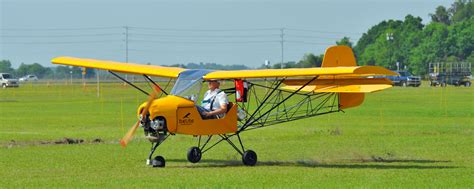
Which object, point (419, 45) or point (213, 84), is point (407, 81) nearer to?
point (419, 45)

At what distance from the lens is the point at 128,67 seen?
22312 millimetres

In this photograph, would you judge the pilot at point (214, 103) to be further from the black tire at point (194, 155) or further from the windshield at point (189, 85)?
the black tire at point (194, 155)

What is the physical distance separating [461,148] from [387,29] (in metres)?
164

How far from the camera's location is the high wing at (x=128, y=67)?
21.8 metres

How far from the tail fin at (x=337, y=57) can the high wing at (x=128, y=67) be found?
3.09 m

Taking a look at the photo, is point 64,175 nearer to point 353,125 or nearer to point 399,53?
point 353,125

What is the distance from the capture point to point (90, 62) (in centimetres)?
2309

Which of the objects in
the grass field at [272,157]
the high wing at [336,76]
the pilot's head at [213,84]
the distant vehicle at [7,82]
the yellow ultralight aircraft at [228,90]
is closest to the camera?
the grass field at [272,157]

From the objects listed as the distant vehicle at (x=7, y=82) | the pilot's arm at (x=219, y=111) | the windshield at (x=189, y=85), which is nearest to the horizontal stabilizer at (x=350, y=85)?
the pilot's arm at (x=219, y=111)

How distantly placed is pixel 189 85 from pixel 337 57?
381 centimetres

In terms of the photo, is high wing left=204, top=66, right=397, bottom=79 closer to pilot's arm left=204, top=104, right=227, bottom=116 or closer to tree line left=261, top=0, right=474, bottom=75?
pilot's arm left=204, top=104, right=227, bottom=116

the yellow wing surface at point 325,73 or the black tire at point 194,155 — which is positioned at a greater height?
the yellow wing surface at point 325,73

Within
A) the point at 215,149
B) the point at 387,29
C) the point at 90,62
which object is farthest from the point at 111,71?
the point at 387,29

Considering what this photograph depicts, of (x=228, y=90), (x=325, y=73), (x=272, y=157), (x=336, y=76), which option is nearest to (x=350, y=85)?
(x=336, y=76)
